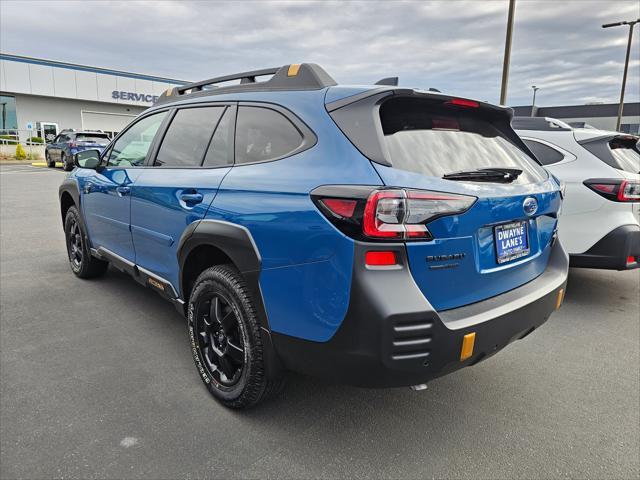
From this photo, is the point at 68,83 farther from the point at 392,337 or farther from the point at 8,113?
the point at 392,337

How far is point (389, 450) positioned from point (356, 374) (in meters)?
0.63

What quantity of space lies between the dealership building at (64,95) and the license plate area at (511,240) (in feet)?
112

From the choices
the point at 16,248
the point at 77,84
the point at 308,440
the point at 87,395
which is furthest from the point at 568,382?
the point at 77,84

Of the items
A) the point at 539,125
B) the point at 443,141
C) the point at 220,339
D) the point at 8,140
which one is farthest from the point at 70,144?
the point at 443,141

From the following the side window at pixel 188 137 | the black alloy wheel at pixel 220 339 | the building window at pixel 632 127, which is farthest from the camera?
the building window at pixel 632 127

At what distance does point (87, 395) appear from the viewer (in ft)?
9.05

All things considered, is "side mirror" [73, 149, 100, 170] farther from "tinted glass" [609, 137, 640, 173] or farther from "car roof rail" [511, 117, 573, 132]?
"tinted glass" [609, 137, 640, 173]

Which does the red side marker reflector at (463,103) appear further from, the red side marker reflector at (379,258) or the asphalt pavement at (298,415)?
the asphalt pavement at (298,415)

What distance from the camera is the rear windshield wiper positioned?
2159 millimetres

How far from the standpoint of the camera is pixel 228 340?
2633 mm

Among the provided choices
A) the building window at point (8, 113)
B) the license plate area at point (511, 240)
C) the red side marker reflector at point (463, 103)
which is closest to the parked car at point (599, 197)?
the license plate area at point (511, 240)

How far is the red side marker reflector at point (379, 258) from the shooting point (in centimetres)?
188

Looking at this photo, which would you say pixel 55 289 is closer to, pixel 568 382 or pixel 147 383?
pixel 147 383

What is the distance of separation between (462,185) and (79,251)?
433 centimetres
